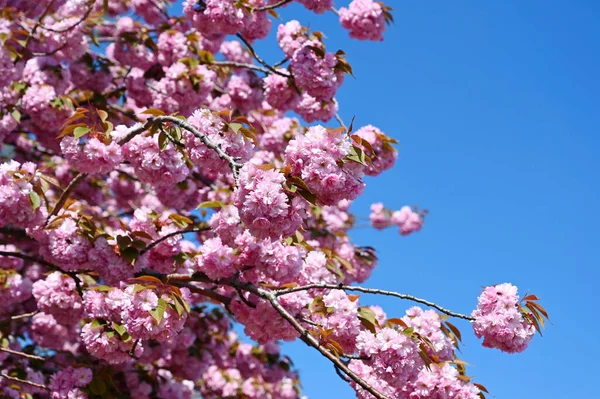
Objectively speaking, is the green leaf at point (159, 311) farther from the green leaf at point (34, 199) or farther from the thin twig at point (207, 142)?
the green leaf at point (34, 199)

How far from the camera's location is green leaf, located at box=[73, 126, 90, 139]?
10.6ft

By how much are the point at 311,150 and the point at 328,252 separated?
6.33 feet

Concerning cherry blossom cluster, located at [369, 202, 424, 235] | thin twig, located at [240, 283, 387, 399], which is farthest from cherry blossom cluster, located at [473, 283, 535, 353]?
cherry blossom cluster, located at [369, 202, 424, 235]

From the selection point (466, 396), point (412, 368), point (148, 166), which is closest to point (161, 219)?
point (148, 166)

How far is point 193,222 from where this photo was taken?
3.96 m

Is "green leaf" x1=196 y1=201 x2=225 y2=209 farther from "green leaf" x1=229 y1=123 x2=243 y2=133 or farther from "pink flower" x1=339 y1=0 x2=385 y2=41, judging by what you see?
"pink flower" x1=339 y1=0 x2=385 y2=41

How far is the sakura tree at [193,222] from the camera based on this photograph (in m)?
3.06

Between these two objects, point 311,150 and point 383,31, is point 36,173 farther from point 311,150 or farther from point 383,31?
point 383,31

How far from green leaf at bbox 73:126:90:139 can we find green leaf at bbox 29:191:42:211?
1.62 ft

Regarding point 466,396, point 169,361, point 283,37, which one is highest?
point 283,37

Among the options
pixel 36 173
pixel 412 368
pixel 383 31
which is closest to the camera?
pixel 412 368

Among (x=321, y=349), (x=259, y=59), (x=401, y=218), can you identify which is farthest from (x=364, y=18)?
(x=401, y=218)

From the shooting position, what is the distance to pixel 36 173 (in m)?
3.65

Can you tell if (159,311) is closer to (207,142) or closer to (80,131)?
(207,142)
